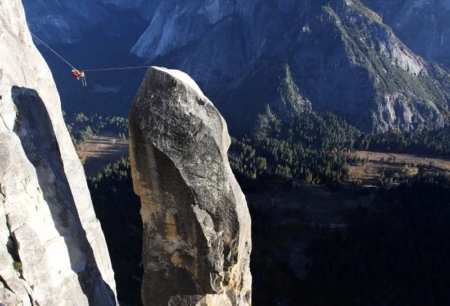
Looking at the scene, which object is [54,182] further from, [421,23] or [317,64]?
[421,23]

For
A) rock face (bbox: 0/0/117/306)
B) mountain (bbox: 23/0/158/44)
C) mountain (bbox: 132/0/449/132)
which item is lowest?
rock face (bbox: 0/0/117/306)

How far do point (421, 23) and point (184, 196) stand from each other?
483ft

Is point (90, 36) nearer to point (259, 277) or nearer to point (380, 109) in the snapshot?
point (380, 109)

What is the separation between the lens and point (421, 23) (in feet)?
448

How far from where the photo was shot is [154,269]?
14.6 metres

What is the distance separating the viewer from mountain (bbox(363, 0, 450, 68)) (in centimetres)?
13412

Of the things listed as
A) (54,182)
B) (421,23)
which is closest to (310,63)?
(421,23)

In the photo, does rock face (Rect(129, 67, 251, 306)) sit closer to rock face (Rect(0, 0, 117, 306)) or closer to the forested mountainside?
rock face (Rect(0, 0, 117, 306))

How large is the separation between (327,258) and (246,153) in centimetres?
4193

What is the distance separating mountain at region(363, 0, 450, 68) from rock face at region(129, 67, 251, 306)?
14261 cm

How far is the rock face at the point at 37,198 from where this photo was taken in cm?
1245

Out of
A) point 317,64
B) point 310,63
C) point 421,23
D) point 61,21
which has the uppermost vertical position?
point 61,21

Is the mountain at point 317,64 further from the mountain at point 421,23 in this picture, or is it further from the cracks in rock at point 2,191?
the cracks in rock at point 2,191

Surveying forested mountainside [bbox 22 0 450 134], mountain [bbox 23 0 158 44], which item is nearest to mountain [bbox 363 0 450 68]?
forested mountainside [bbox 22 0 450 134]
